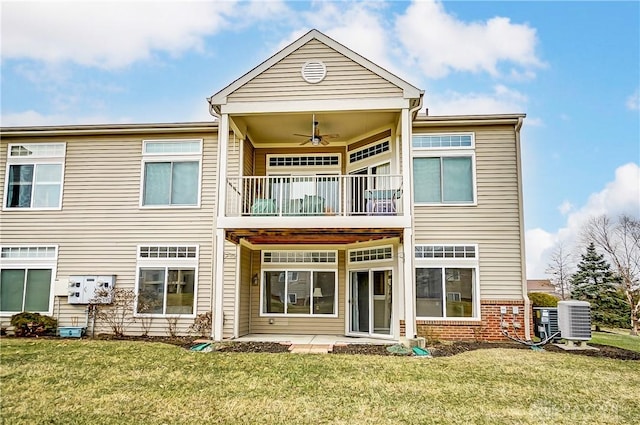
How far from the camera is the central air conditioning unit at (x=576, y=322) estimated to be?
34.6 feet

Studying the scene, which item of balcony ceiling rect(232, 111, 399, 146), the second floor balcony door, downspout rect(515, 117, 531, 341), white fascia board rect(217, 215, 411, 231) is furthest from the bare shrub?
downspout rect(515, 117, 531, 341)

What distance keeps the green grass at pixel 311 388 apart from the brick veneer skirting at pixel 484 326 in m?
2.10

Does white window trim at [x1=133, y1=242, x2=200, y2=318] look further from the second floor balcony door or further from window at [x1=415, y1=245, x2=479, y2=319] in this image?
window at [x1=415, y1=245, x2=479, y2=319]

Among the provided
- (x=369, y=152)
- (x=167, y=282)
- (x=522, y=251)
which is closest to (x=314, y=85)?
(x=369, y=152)

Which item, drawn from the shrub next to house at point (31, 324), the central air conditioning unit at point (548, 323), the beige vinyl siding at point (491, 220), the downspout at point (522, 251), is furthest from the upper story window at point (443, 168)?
the shrub next to house at point (31, 324)

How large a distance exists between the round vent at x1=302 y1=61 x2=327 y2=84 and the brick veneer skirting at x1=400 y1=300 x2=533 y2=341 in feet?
21.9

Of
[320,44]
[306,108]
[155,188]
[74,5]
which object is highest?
[74,5]

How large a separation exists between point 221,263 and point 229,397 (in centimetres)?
447

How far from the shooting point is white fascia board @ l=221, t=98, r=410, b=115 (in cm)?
1051

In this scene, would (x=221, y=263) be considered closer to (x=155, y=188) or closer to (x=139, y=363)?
(x=139, y=363)

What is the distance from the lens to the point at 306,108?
10734 millimetres

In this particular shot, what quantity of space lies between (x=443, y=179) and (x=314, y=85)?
4307 mm

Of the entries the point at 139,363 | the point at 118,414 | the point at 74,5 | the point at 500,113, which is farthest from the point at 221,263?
the point at 74,5

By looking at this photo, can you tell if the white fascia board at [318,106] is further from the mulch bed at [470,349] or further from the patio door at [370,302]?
the mulch bed at [470,349]
